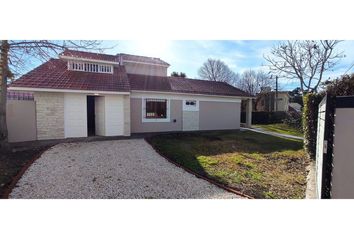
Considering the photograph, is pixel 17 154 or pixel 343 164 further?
pixel 17 154

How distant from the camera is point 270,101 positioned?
3919cm

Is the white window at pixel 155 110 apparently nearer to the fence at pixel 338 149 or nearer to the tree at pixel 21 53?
the tree at pixel 21 53

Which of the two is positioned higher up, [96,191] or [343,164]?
[343,164]

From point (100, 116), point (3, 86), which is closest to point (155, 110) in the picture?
point (100, 116)

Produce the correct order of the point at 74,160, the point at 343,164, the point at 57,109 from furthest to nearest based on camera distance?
the point at 57,109 < the point at 74,160 < the point at 343,164

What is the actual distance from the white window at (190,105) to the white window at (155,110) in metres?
1.53

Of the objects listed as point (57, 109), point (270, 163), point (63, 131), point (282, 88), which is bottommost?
point (270, 163)

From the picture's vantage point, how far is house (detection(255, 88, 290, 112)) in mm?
38375

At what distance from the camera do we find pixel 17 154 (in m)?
8.62

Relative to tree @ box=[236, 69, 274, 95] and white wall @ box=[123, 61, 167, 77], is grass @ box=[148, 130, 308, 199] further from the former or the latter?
tree @ box=[236, 69, 274, 95]
